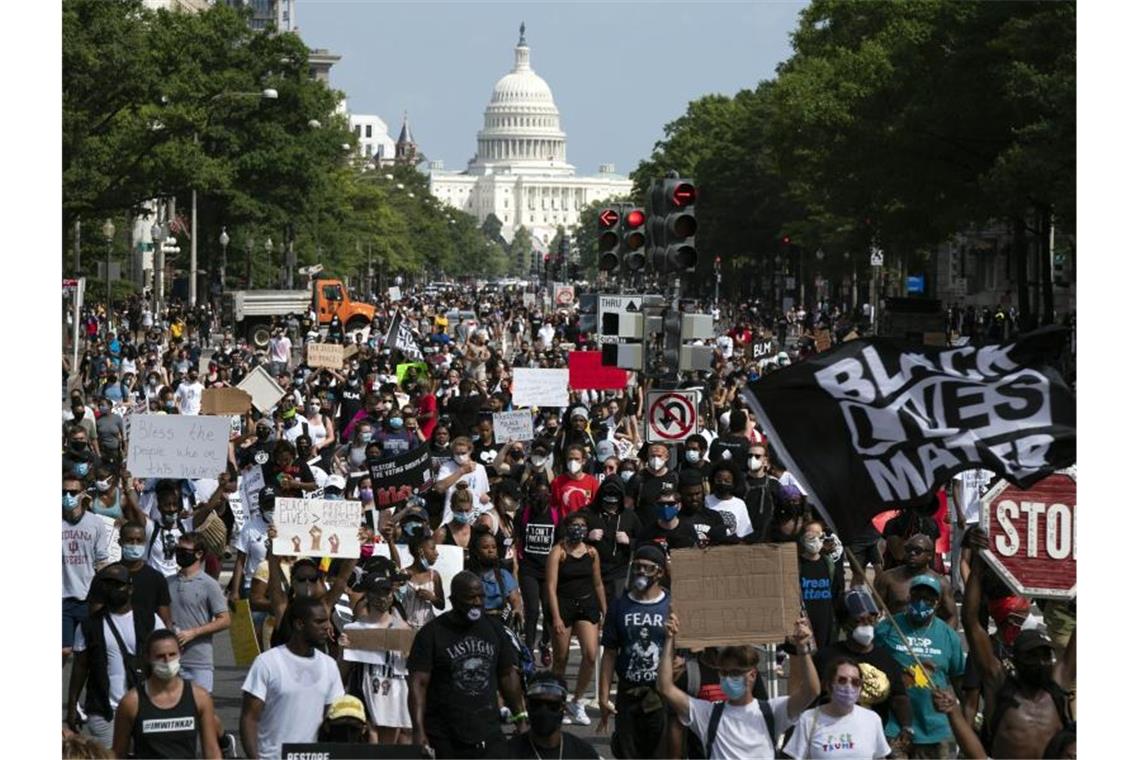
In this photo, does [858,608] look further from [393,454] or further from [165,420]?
[393,454]

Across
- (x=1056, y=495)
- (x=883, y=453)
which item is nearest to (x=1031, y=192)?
(x=1056, y=495)

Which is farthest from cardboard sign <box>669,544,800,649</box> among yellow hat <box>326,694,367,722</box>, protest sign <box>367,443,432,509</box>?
protest sign <box>367,443,432,509</box>

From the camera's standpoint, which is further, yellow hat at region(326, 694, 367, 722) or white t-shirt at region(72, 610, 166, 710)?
white t-shirt at region(72, 610, 166, 710)

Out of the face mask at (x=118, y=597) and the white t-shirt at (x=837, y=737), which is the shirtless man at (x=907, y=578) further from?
the face mask at (x=118, y=597)

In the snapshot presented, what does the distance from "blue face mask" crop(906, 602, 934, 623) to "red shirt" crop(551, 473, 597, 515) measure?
5809 millimetres

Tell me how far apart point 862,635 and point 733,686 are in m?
0.78

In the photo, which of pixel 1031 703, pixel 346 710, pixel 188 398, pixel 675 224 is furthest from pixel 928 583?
pixel 188 398

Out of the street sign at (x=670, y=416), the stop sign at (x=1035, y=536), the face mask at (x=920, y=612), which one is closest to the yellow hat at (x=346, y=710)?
the face mask at (x=920, y=612)

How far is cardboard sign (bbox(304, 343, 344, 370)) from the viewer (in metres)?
31.6

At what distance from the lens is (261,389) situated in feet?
85.6

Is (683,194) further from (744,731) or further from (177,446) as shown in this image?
(744,731)

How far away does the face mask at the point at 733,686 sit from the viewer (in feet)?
30.0

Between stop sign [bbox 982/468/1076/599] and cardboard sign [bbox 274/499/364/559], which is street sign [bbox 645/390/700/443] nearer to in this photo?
cardboard sign [bbox 274/499/364/559]

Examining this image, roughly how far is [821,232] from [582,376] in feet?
170
